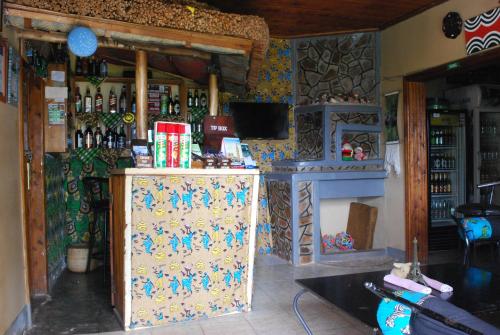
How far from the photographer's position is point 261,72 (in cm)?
585

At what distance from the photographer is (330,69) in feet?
19.6

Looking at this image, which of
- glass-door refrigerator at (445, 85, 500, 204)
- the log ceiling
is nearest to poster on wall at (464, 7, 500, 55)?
the log ceiling

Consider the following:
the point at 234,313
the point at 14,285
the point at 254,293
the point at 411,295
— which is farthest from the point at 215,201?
the point at 411,295

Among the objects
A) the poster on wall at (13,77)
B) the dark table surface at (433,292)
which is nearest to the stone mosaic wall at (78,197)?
the poster on wall at (13,77)

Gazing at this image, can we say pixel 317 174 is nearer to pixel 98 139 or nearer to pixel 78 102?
pixel 98 139

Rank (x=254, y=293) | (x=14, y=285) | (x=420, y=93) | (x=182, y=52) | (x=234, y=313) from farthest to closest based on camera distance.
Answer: (x=420, y=93), (x=254, y=293), (x=182, y=52), (x=234, y=313), (x=14, y=285)

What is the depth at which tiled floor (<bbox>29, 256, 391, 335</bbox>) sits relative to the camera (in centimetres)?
316

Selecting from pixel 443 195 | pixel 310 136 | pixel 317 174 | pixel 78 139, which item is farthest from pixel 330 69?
pixel 78 139

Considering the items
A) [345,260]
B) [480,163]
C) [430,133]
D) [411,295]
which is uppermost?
[430,133]

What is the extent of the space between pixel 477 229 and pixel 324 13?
2.96 meters

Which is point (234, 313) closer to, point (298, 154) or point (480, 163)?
point (298, 154)

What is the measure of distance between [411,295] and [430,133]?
5337 mm

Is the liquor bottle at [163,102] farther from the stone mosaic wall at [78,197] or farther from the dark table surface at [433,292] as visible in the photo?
the dark table surface at [433,292]

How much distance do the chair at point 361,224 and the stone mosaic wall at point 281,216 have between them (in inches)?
45.2
